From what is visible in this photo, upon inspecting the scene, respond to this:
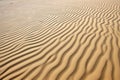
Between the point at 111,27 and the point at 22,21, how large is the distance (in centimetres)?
363

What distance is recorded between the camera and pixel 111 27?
4.46m

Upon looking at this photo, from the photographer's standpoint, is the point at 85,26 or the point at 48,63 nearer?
the point at 48,63

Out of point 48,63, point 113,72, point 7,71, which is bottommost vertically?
point 7,71

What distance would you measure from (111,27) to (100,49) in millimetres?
1511

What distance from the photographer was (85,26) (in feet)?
15.4

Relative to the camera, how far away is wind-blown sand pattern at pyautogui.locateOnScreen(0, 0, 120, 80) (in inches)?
108

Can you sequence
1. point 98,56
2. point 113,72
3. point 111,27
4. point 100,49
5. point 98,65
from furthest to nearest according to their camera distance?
point 111,27, point 100,49, point 98,56, point 98,65, point 113,72

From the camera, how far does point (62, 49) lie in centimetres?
345

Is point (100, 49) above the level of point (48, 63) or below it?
above

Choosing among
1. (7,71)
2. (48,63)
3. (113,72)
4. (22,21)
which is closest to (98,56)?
(113,72)

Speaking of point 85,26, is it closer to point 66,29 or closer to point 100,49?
point 66,29

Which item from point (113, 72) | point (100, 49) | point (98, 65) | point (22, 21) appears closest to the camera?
point (113, 72)

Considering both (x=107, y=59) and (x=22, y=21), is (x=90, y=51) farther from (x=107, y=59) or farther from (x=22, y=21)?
(x=22, y=21)

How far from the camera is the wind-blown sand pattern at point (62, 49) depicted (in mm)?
2738
